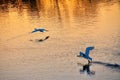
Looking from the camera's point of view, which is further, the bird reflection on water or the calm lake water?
the calm lake water

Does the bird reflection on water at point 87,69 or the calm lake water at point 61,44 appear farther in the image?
the calm lake water at point 61,44

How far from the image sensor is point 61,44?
30703 mm

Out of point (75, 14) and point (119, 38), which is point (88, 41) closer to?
point (119, 38)

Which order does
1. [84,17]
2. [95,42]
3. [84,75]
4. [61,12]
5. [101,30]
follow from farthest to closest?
[61,12] → [84,17] → [101,30] → [95,42] → [84,75]

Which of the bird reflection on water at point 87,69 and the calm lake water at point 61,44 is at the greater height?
the bird reflection on water at point 87,69

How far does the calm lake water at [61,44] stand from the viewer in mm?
23828

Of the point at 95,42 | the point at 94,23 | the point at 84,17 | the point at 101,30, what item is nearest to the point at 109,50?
the point at 95,42

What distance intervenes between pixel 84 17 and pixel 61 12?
7131 millimetres

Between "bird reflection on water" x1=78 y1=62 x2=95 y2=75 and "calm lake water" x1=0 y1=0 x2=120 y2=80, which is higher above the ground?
"bird reflection on water" x1=78 y1=62 x2=95 y2=75

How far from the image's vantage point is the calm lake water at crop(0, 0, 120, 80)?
23.8m

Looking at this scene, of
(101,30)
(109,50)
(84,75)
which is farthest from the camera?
(101,30)

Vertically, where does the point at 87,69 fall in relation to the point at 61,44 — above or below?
above

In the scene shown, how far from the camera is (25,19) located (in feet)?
151

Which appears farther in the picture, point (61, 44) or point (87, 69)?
point (61, 44)
